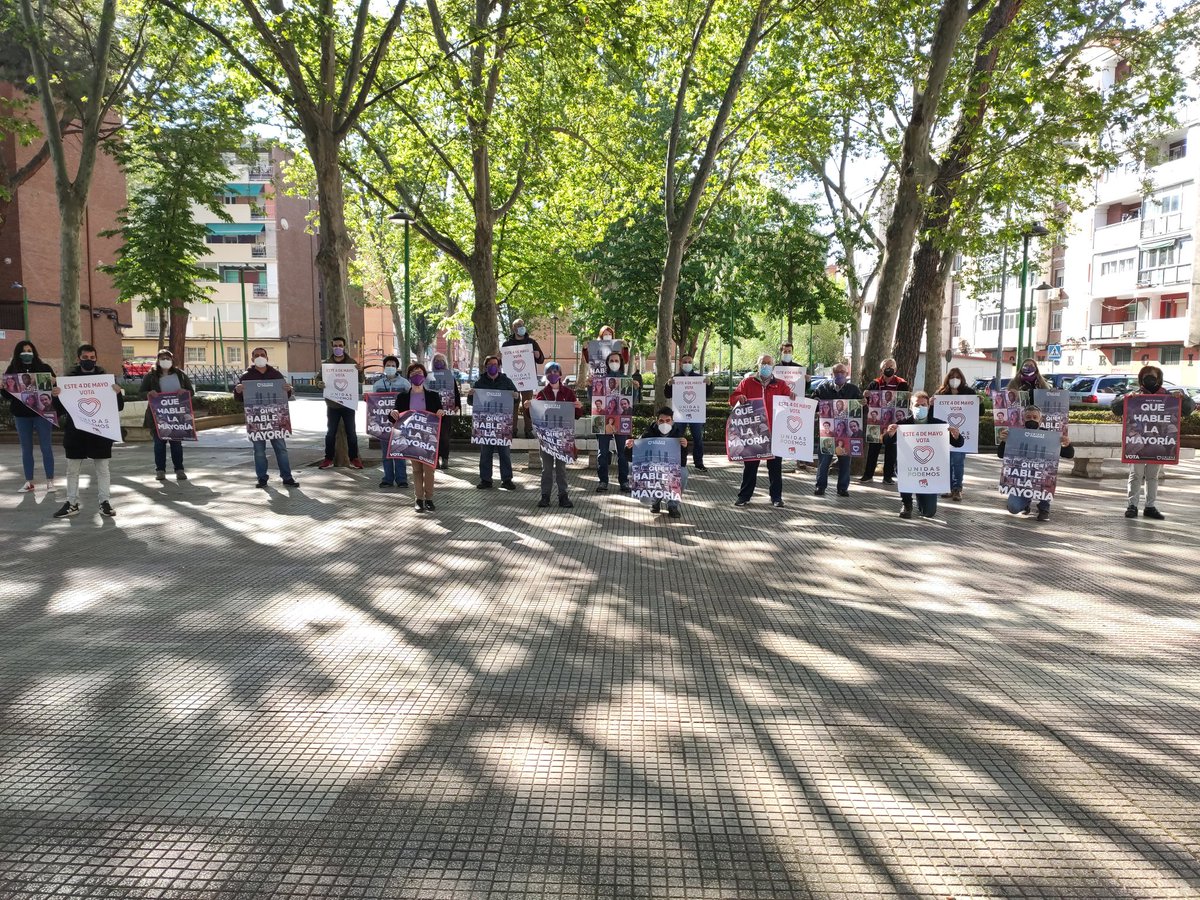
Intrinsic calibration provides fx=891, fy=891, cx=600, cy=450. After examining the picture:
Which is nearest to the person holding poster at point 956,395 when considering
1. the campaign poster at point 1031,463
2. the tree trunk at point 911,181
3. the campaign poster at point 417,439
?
the campaign poster at point 1031,463

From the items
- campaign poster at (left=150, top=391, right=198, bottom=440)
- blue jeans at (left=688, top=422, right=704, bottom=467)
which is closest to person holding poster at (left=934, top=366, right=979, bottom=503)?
blue jeans at (left=688, top=422, right=704, bottom=467)

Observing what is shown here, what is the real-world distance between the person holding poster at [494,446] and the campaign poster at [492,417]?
79mm

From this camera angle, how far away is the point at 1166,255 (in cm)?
4328

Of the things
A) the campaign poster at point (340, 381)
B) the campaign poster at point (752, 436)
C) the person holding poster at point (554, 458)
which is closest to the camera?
the person holding poster at point (554, 458)

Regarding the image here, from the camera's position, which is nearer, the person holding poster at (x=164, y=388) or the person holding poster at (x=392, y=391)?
the person holding poster at (x=392, y=391)

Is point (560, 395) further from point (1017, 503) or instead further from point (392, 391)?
point (1017, 503)

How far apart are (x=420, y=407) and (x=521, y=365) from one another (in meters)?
3.34

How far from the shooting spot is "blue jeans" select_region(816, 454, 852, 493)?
1261cm

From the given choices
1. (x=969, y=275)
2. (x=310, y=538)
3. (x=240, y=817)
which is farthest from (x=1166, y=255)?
(x=240, y=817)

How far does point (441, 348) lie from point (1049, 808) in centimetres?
11716

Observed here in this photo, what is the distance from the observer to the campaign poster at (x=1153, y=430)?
1080 centimetres

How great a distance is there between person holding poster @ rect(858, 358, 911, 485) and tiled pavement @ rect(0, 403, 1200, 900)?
175 inches

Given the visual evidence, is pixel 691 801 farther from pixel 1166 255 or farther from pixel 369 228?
pixel 1166 255

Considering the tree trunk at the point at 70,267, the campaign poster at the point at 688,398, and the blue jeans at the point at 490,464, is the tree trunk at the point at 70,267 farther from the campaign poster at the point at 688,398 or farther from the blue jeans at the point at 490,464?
the campaign poster at the point at 688,398
